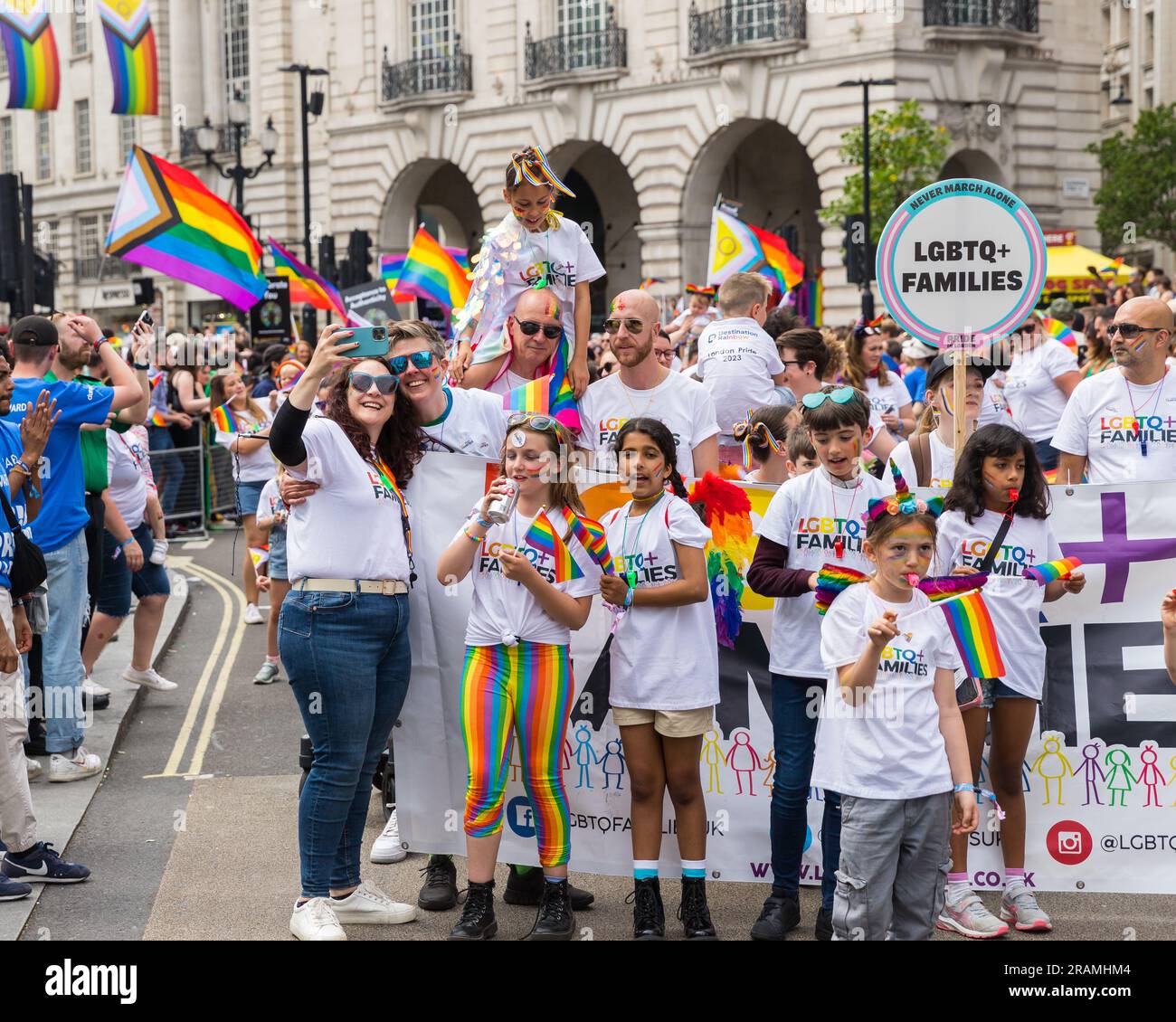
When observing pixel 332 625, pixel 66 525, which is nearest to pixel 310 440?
pixel 332 625

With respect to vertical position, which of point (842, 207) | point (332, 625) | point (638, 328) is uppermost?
point (842, 207)

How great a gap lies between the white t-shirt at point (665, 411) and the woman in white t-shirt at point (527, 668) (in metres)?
0.83

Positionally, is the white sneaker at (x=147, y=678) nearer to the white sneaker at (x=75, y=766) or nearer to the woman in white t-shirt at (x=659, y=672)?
the white sneaker at (x=75, y=766)

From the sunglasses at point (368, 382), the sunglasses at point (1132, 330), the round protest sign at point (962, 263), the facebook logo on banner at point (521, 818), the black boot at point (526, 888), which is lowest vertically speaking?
the black boot at point (526, 888)

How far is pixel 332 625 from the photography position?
529cm

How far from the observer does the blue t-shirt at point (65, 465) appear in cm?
748

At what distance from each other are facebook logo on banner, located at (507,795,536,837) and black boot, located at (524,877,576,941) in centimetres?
44

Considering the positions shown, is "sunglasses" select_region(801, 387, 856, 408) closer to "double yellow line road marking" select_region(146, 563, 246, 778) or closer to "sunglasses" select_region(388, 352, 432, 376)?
"sunglasses" select_region(388, 352, 432, 376)

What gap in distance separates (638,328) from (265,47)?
44686 millimetres

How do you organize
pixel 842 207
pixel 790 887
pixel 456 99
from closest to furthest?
pixel 790 887 < pixel 842 207 < pixel 456 99

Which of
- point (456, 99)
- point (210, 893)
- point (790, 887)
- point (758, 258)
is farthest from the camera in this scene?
point (456, 99)

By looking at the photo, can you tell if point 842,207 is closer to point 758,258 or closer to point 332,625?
point 758,258

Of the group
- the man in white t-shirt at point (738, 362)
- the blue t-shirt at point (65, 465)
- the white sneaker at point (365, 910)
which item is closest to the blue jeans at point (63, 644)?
the blue t-shirt at point (65, 465)

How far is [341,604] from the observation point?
5.28 m
